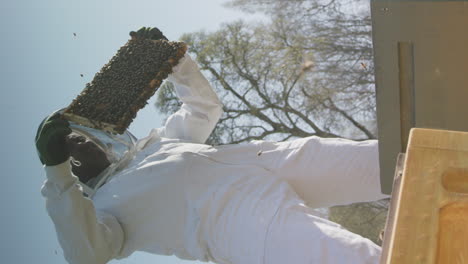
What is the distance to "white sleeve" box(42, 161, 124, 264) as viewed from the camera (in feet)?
6.82

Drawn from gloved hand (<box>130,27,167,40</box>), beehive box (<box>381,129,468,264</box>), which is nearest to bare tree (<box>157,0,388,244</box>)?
gloved hand (<box>130,27,167,40</box>)

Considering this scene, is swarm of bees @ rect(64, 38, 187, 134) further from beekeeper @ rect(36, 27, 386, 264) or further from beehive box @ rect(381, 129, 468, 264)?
beehive box @ rect(381, 129, 468, 264)

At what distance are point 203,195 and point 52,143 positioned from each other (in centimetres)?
63

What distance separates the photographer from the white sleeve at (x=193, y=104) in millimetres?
2623

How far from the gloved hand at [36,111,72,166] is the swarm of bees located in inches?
4.4

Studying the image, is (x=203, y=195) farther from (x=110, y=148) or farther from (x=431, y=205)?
(x=431, y=205)

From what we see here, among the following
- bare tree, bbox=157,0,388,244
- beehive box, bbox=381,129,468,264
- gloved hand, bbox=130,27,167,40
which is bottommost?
bare tree, bbox=157,0,388,244

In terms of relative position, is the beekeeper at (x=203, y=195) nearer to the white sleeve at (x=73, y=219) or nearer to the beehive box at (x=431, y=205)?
the white sleeve at (x=73, y=219)

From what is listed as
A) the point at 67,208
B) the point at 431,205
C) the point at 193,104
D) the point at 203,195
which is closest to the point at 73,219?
the point at 67,208

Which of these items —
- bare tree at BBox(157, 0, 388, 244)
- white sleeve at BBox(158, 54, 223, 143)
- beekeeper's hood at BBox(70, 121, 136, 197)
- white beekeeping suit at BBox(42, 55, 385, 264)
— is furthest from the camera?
bare tree at BBox(157, 0, 388, 244)

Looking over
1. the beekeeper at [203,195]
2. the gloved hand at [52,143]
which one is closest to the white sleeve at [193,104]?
the beekeeper at [203,195]

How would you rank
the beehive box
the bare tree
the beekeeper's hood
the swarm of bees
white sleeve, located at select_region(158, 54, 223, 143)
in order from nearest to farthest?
the beehive box < the swarm of bees < the beekeeper's hood < white sleeve, located at select_region(158, 54, 223, 143) < the bare tree

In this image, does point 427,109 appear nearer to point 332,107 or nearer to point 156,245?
point 156,245

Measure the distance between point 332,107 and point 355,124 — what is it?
27cm
